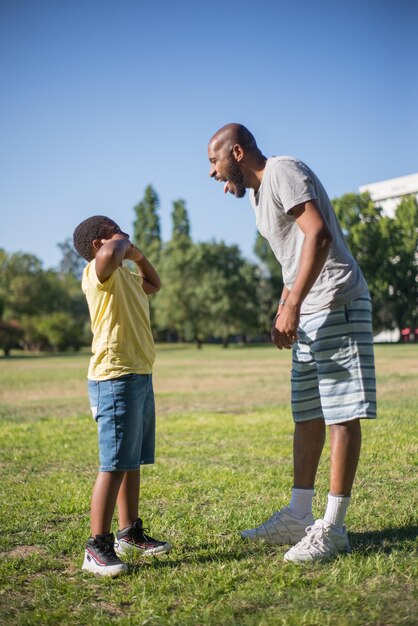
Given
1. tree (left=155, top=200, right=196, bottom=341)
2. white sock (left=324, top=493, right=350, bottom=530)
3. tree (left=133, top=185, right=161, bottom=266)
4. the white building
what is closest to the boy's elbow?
white sock (left=324, top=493, right=350, bottom=530)

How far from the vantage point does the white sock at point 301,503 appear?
3656 millimetres

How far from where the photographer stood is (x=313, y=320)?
11.3 feet

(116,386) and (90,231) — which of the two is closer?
(116,386)

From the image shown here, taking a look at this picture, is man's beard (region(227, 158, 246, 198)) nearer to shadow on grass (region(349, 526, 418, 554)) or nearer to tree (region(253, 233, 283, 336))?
shadow on grass (region(349, 526, 418, 554))

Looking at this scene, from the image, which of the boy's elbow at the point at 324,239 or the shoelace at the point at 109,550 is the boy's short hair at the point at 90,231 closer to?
the boy's elbow at the point at 324,239

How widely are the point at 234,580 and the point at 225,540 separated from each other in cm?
65

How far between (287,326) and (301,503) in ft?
3.45

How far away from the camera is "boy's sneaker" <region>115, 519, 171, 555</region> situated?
3.45 metres

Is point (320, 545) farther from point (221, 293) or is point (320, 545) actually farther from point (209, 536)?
point (221, 293)

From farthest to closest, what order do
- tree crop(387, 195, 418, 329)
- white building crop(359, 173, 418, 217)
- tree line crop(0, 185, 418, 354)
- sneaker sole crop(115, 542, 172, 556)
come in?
white building crop(359, 173, 418, 217) < tree crop(387, 195, 418, 329) < tree line crop(0, 185, 418, 354) < sneaker sole crop(115, 542, 172, 556)

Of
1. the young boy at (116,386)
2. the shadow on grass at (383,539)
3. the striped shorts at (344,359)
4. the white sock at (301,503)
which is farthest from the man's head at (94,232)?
the shadow on grass at (383,539)

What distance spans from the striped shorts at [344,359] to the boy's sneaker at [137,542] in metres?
1.07

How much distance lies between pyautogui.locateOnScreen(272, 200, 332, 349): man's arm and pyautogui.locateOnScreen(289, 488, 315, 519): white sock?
97cm

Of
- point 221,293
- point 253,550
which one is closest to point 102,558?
point 253,550
